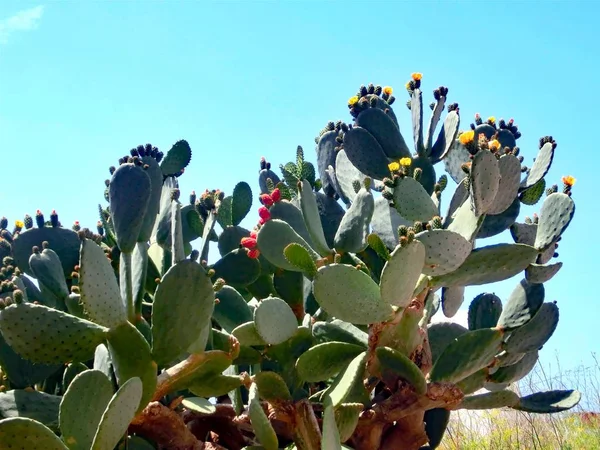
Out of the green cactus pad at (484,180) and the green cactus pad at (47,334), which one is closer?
the green cactus pad at (47,334)

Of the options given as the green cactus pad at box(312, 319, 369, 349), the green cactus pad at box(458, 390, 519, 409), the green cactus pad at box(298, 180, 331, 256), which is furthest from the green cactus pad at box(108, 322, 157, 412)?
the green cactus pad at box(458, 390, 519, 409)

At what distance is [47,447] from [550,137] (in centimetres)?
179

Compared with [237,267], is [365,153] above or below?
above

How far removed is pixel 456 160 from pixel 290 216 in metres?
0.66

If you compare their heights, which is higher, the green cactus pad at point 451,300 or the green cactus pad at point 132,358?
the green cactus pad at point 132,358

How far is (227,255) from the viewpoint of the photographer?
249 cm

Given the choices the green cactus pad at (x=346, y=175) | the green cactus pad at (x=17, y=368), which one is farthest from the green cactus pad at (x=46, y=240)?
the green cactus pad at (x=346, y=175)

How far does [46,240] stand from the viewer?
2393 mm

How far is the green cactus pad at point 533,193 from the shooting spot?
243cm

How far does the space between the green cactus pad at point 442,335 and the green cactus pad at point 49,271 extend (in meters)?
1.21

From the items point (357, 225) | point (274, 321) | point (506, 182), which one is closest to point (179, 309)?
point (274, 321)

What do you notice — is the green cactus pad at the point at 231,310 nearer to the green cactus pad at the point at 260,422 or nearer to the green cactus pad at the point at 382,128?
the green cactus pad at the point at 260,422

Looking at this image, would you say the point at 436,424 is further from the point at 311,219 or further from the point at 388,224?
the point at 311,219

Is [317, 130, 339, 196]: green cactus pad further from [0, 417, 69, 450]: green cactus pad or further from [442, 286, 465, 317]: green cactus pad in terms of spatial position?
[0, 417, 69, 450]: green cactus pad
